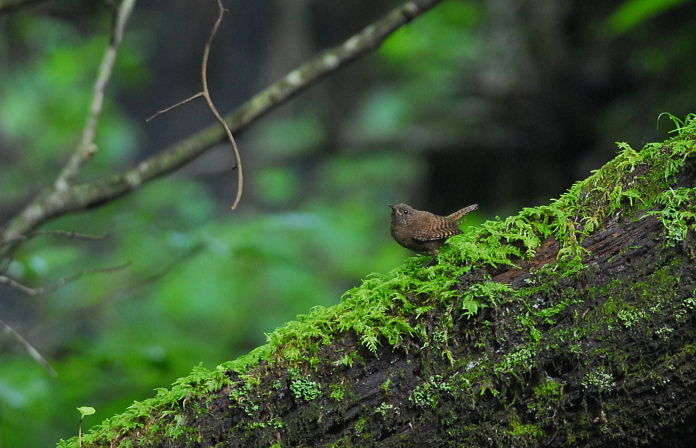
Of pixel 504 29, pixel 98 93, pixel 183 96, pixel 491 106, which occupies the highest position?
pixel 183 96

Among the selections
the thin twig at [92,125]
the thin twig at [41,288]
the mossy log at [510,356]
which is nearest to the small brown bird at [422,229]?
the mossy log at [510,356]

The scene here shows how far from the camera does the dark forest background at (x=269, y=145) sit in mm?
4371

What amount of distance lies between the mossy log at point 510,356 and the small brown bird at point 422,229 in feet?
1.74

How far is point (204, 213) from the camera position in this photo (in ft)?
32.0

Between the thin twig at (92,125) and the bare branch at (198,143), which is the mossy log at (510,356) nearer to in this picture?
the bare branch at (198,143)

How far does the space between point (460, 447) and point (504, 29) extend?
5459 millimetres

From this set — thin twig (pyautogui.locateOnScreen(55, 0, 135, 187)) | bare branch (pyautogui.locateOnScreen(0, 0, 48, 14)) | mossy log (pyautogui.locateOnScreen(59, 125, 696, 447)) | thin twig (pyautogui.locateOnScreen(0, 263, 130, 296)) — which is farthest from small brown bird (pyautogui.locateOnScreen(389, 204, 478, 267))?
bare branch (pyautogui.locateOnScreen(0, 0, 48, 14))

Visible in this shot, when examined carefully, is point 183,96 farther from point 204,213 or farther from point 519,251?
point 519,251

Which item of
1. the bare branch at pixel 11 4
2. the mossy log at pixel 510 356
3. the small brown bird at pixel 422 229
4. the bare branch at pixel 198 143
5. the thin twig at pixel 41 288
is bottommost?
the mossy log at pixel 510 356

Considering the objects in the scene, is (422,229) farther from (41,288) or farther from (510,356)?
(41,288)

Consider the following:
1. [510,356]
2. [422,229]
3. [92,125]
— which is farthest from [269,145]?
[510,356]

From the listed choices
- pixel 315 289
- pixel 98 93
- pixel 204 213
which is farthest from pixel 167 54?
pixel 98 93

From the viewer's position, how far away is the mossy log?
5.91 ft

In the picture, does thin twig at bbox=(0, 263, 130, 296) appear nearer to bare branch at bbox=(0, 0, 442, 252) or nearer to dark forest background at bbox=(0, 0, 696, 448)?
bare branch at bbox=(0, 0, 442, 252)
